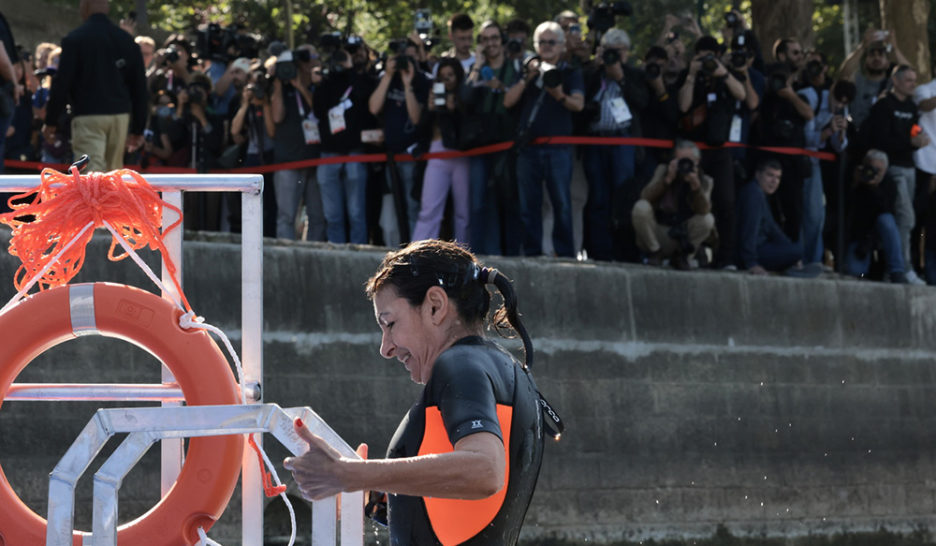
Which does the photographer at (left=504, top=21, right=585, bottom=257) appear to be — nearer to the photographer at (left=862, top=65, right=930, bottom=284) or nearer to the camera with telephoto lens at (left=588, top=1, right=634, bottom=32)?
the camera with telephoto lens at (left=588, top=1, right=634, bottom=32)

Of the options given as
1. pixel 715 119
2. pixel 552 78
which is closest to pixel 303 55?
pixel 552 78

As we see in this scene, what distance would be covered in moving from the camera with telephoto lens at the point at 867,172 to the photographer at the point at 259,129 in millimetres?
4378

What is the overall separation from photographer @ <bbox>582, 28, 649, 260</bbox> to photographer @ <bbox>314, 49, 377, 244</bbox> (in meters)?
1.48

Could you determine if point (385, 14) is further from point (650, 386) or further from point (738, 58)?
point (650, 386)

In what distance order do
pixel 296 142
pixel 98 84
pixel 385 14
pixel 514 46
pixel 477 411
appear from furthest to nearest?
1. pixel 385 14
2. pixel 296 142
3. pixel 514 46
4. pixel 98 84
5. pixel 477 411

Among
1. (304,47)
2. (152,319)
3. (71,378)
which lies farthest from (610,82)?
(152,319)

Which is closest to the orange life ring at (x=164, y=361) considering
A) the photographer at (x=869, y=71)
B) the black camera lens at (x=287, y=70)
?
the black camera lens at (x=287, y=70)

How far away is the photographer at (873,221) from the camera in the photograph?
11.1 meters

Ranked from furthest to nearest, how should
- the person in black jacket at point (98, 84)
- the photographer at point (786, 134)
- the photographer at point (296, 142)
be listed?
the photographer at point (786, 134) < the photographer at point (296, 142) < the person in black jacket at point (98, 84)

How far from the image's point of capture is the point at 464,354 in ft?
10.4

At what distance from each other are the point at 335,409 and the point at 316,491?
17.8 feet

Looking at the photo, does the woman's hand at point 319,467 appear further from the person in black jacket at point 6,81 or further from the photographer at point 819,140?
the photographer at point 819,140

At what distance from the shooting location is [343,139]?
10000 millimetres

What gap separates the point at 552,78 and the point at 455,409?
660 centimetres
